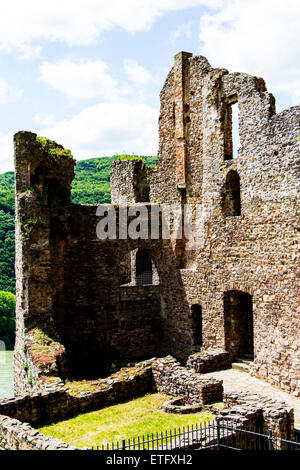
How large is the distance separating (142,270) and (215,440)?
18304mm

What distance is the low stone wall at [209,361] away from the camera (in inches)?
631

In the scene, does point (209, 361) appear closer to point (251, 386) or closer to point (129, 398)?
point (251, 386)

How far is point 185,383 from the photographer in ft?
44.7

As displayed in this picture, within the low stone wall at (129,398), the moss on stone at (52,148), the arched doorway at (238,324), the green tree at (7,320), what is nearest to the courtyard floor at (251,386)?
the arched doorway at (238,324)

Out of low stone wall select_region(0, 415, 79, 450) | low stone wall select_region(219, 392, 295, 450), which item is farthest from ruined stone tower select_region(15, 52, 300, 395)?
low stone wall select_region(0, 415, 79, 450)

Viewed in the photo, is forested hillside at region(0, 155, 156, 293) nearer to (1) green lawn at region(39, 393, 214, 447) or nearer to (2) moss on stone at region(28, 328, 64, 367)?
(2) moss on stone at region(28, 328, 64, 367)

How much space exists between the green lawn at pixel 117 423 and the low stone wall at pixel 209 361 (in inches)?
107

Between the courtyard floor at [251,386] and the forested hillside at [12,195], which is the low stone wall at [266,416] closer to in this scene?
the courtyard floor at [251,386]

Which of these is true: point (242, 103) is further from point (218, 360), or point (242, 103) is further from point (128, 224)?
point (218, 360)

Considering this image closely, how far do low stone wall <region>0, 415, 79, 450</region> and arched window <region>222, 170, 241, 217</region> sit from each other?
9.51m

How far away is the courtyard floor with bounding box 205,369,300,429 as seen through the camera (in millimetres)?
13367

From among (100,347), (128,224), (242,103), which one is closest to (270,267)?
(242,103)

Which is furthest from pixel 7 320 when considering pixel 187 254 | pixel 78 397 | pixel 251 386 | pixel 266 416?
pixel 266 416

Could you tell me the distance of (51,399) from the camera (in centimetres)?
1251
